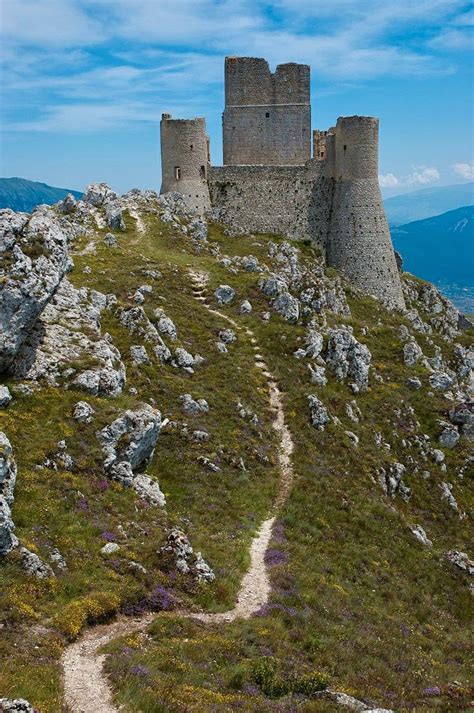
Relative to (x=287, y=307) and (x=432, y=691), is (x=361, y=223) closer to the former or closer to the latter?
(x=287, y=307)

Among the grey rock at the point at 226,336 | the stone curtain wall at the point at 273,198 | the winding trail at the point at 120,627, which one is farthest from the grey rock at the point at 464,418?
the stone curtain wall at the point at 273,198

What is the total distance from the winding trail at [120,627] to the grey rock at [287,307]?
15.6m

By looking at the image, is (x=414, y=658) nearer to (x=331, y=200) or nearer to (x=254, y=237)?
(x=254, y=237)

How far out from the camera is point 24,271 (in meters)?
28.4

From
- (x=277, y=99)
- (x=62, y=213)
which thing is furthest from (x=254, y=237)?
(x=62, y=213)

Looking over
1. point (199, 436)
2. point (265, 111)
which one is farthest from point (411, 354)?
point (265, 111)

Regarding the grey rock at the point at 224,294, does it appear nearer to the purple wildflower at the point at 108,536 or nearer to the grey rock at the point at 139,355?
the grey rock at the point at 139,355

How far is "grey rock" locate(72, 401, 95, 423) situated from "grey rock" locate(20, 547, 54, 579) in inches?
329

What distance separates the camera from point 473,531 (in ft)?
127

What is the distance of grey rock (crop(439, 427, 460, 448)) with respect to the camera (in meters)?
44.3

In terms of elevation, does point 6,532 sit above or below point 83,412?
below

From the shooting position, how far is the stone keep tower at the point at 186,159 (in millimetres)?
72000

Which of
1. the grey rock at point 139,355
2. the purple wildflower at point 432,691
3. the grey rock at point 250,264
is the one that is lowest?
the purple wildflower at point 432,691

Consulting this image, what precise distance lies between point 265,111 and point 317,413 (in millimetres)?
46028
